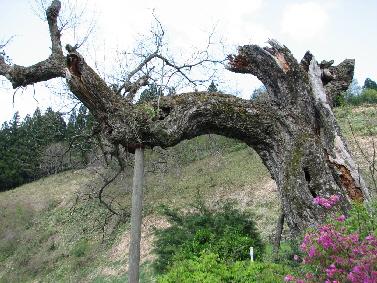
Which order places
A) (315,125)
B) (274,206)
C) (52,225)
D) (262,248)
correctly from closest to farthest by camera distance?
(315,125) → (262,248) → (274,206) → (52,225)

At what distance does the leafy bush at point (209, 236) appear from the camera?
905cm

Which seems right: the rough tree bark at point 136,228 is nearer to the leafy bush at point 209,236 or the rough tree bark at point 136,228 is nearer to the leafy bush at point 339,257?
the leafy bush at point 209,236

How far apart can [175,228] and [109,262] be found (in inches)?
393

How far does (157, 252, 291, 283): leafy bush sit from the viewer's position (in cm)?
562

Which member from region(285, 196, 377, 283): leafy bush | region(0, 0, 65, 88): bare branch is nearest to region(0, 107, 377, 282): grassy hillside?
region(0, 0, 65, 88): bare branch

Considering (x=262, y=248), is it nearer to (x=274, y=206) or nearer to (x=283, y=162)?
(x=283, y=162)

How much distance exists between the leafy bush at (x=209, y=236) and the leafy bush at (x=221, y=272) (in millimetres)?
1914

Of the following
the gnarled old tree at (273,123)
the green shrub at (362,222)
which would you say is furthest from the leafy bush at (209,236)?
the green shrub at (362,222)

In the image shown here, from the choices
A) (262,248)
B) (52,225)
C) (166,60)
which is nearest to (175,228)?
(262,248)

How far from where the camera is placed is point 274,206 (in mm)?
17672

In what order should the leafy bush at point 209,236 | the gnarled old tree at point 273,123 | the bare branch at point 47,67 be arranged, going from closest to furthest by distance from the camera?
the gnarled old tree at point 273,123, the bare branch at point 47,67, the leafy bush at point 209,236

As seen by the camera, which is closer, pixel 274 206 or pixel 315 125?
pixel 315 125

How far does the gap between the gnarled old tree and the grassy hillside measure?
6952 mm

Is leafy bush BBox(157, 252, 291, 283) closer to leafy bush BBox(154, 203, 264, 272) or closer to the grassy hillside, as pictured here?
leafy bush BBox(154, 203, 264, 272)
